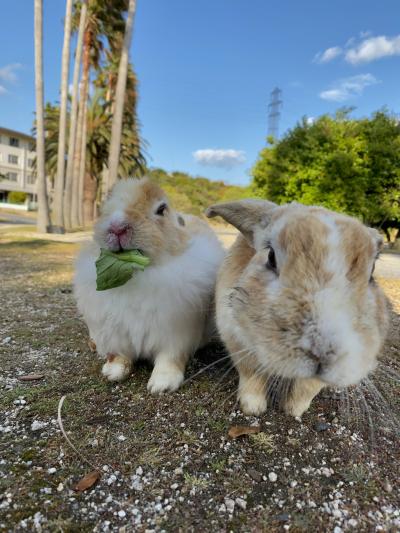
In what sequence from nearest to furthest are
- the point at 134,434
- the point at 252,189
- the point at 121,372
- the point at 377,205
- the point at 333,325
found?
1. the point at 333,325
2. the point at 134,434
3. the point at 121,372
4. the point at 377,205
5. the point at 252,189

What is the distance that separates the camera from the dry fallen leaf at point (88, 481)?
142 centimetres

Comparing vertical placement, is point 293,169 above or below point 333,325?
above

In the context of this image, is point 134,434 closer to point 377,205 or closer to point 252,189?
point 377,205

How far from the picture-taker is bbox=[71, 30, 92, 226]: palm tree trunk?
59.3 ft

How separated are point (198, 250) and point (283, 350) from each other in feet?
3.74

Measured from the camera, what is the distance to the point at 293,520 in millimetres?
1337

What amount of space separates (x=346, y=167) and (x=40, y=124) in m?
11.7

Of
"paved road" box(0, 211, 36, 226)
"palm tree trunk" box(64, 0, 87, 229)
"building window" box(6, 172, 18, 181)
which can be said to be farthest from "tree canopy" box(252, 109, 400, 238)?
"building window" box(6, 172, 18, 181)

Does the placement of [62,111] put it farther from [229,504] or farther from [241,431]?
[229,504]

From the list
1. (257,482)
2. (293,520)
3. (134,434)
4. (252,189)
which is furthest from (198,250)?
(252,189)

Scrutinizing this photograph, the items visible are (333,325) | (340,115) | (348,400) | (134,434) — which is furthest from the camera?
(340,115)

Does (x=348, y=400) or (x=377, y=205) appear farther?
(x=377, y=205)

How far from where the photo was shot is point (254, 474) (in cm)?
155

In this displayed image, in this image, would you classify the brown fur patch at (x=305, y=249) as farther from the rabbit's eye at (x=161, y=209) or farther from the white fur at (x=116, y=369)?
the white fur at (x=116, y=369)
